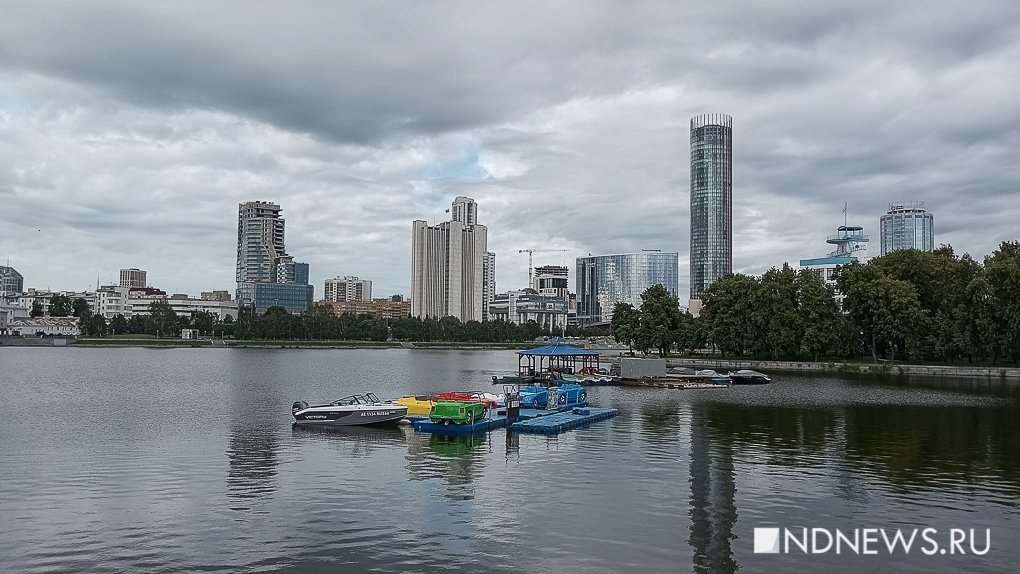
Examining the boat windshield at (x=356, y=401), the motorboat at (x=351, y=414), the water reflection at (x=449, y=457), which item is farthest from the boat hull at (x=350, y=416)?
the water reflection at (x=449, y=457)

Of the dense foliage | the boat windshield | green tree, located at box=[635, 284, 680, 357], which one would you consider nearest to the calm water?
the boat windshield

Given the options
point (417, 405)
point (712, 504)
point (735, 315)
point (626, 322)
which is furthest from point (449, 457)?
point (626, 322)

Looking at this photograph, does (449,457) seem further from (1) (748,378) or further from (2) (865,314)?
(2) (865,314)

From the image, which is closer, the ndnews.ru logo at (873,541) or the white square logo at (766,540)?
the white square logo at (766,540)

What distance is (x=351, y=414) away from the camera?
1591 inches

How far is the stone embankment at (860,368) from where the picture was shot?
87.4m

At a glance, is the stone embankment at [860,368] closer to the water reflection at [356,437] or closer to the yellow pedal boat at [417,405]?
the yellow pedal boat at [417,405]

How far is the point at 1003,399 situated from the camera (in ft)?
192

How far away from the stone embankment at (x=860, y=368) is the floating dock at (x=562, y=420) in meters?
62.8

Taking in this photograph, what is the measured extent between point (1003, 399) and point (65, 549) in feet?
211

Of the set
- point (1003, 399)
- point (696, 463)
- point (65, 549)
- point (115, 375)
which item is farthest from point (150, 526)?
point (115, 375)

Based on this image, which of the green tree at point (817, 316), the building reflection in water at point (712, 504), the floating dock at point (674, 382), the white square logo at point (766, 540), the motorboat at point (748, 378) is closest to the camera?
the building reflection in water at point (712, 504)

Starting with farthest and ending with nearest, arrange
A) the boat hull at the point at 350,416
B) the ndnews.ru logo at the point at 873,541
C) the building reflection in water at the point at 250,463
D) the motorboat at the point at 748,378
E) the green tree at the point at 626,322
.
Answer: the green tree at the point at 626,322
the motorboat at the point at 748,378
the boat hull at the point at 350,416
the building reflection in water at the point at 250,463
the ndnews.ru logo at the point at 873,541

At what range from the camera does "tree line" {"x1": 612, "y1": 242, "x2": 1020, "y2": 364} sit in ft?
293
